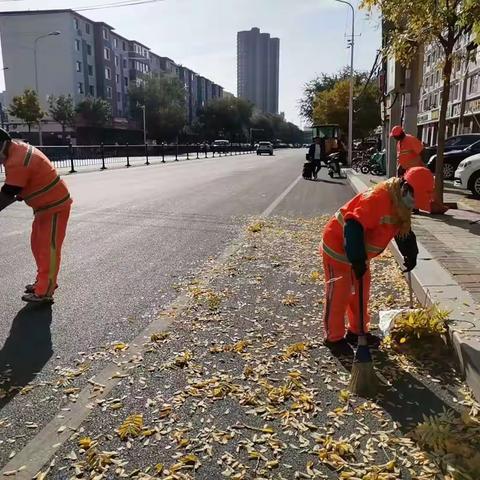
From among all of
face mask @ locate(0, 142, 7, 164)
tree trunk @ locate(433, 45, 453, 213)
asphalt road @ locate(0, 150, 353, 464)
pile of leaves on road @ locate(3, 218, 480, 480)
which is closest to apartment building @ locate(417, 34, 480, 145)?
tree trunk @ locate(433, 45, 453, 213)

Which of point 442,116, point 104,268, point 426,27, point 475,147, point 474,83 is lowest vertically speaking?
point 104,268

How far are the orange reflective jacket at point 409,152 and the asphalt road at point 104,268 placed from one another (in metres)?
2.29

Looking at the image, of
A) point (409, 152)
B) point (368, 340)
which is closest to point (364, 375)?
point (368, 340)

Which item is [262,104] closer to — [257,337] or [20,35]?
[20,35]

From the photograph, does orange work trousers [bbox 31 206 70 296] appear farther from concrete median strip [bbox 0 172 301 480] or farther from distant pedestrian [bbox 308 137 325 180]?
distant pedestrian [bbox 308 137 325 180]

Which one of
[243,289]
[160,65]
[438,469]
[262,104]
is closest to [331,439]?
[438,469]

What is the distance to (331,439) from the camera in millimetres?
2721

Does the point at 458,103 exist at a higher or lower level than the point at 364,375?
higher

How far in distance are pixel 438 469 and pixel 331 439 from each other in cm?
54

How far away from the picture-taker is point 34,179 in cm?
464

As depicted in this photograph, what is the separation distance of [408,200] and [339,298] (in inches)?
36.8

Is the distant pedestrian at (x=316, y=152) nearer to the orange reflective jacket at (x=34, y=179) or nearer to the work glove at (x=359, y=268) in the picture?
the orange reflective jacket at (x=34, y=179)

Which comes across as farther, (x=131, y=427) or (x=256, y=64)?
(x=256, y=64)

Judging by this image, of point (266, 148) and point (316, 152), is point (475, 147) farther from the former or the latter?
point (266, 148)
